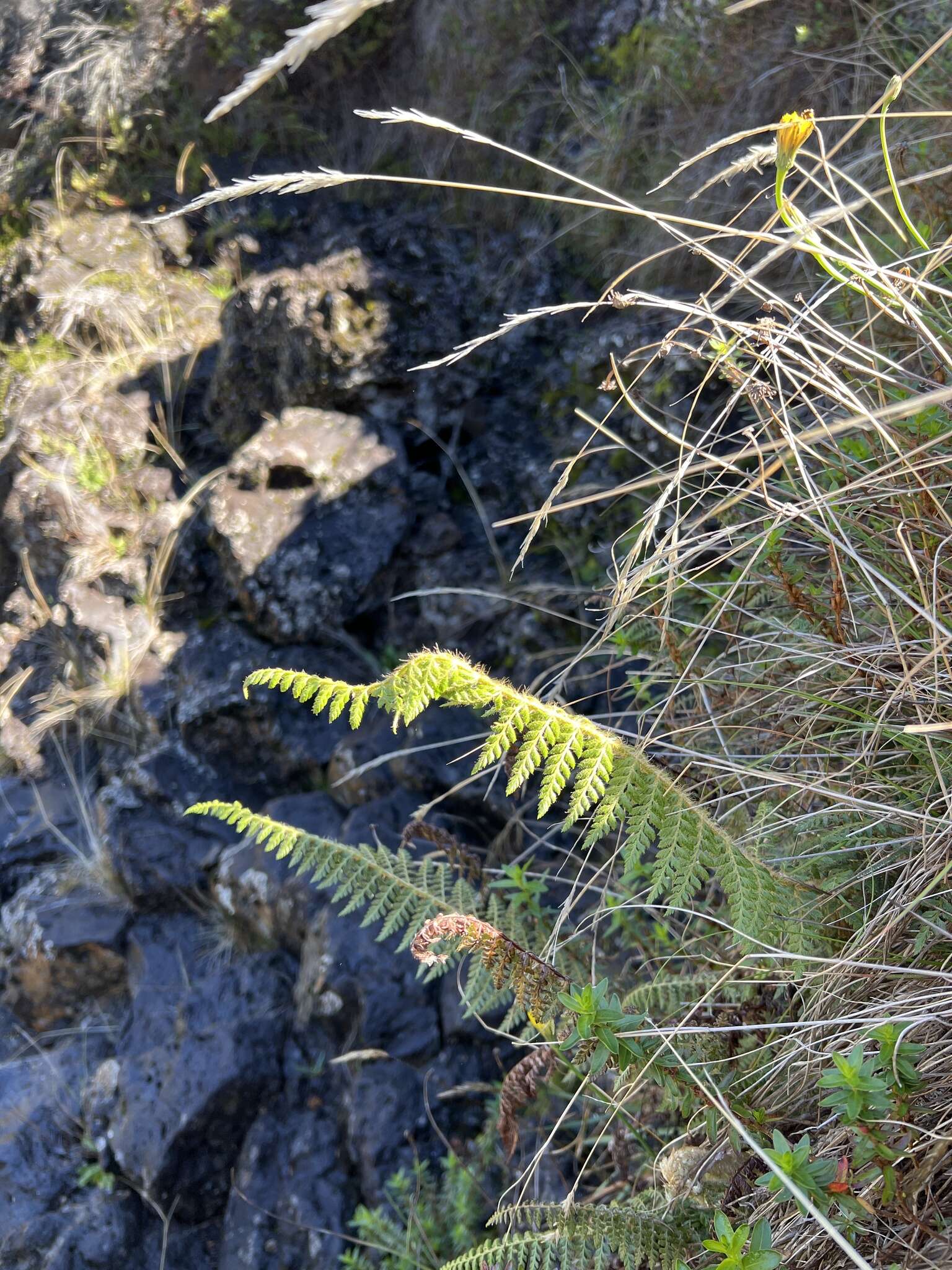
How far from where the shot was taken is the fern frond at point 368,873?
1616 millimetres

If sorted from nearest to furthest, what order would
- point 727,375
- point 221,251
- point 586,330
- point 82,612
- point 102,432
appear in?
point 727,375, point 586,330, point 82,612, point 102,432, point 221,251

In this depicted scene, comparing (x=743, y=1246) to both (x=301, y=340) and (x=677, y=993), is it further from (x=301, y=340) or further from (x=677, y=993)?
(x=301, y=340)

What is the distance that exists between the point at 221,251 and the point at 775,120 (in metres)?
2.89

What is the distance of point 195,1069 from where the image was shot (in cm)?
292

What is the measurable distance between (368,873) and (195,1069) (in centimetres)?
166

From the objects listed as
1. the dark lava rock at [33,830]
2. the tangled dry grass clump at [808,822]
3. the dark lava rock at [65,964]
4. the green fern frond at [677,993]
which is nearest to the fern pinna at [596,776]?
the tangled dry grass clump at [808,822]

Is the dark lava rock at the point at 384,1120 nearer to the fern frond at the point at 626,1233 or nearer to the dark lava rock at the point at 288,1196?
the dark lava rock at the point at 288,1196

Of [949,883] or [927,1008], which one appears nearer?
[927,1008]

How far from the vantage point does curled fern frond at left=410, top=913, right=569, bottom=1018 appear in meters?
1.25

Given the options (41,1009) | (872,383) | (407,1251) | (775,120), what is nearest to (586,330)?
(775,120)

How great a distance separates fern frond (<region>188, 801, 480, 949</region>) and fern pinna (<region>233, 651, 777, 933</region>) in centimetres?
40

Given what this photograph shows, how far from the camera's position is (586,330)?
3512 millimetres

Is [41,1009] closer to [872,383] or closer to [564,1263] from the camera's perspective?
[564,1263]

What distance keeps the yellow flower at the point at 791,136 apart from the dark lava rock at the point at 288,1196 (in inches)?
103
